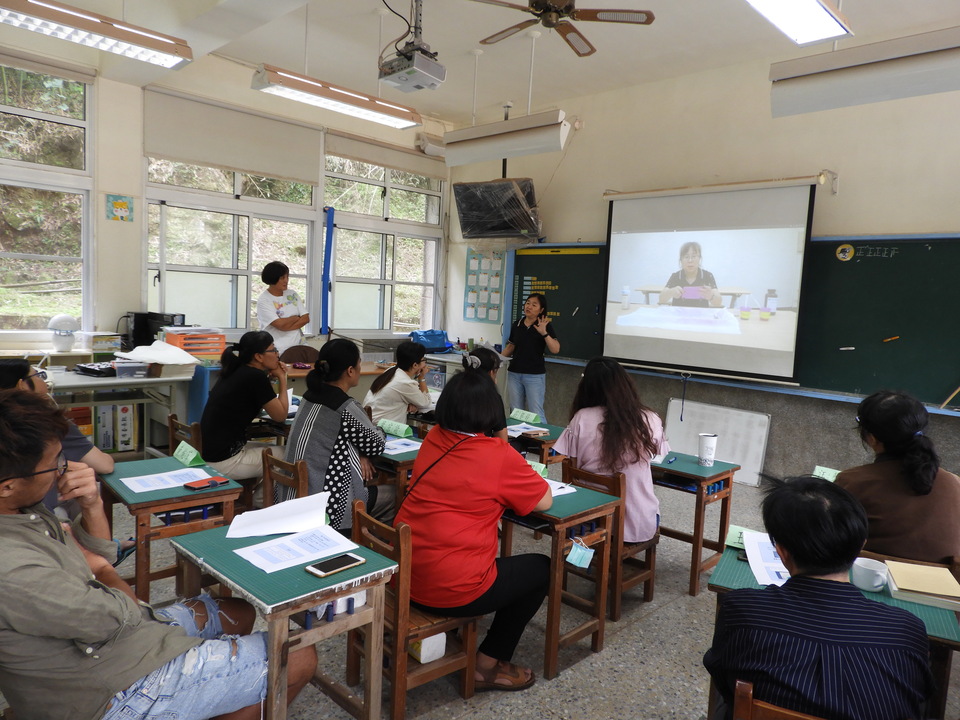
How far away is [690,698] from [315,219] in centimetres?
529

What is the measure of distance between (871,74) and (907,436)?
187 cm

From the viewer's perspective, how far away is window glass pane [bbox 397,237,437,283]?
7035 mm

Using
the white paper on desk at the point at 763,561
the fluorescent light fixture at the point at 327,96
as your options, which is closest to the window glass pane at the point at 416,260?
the fluorescent light fixture at the point at 327,96

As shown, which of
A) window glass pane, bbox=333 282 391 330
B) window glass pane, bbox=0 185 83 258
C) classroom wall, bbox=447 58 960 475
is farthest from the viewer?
window glass pane, bbox=333 282 391 330

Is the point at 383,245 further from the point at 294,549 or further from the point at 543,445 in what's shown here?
the point at 294,549

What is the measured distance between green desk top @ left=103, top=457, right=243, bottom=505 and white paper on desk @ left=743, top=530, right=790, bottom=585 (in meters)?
1.71

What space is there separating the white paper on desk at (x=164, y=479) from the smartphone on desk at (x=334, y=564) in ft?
3.01

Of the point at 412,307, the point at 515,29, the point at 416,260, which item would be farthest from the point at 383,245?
the point at 515,29

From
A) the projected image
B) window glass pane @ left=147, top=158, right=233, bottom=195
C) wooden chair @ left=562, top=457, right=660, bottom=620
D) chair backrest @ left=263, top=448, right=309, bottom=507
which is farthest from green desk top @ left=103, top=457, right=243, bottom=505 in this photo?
the projected image

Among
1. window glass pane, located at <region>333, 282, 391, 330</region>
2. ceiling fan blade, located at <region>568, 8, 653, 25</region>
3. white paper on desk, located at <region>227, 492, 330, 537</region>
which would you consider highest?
ceiling fan blade, located at <region>568, 8, 653, 25</region>

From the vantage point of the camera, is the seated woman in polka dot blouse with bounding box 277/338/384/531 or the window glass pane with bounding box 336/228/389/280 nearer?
the seated woman in polka dot blouse with bounding box 277/338/384/531

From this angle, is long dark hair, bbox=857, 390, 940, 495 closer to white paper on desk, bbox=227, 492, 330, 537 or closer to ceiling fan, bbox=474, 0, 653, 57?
white paper on desk, bbox=227, 492, 330, 537

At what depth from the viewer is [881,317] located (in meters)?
4.24

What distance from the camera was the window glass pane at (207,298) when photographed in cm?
541
